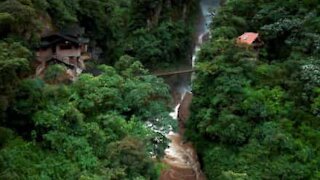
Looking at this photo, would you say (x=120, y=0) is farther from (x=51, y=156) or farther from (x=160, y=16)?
(x=51, y=156)

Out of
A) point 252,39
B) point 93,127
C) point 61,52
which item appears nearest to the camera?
point 93,127

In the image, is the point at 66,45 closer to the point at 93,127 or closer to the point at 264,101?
the point at 93,127

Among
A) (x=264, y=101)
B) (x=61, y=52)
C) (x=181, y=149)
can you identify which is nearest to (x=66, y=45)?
(x=61, y=52)

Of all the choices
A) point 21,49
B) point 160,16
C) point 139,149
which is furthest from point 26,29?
point 160,16

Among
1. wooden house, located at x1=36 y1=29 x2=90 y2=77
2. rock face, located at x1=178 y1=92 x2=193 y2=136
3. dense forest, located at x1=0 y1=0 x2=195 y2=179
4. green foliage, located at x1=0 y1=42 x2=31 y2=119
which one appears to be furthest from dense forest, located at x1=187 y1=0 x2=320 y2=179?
green foliage, located at x1=0 y1=42 x2=31 y2=119

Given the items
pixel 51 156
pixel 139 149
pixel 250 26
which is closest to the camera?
pixel 139 149

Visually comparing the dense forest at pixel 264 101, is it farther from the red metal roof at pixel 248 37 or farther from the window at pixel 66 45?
the window at pixel 66 45

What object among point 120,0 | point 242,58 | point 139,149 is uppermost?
point 120,0

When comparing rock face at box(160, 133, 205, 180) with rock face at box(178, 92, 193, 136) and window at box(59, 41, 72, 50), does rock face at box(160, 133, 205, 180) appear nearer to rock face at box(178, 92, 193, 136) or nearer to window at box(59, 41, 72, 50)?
rock face at box(178, 92, 193, 136)

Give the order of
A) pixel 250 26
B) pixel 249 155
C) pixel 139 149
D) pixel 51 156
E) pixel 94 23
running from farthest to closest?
pixel 94 23
pixel 250 26
pixel 249 155
pixel 51 156
pixel 139 149
